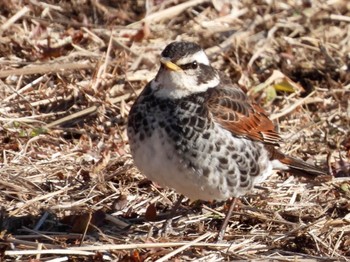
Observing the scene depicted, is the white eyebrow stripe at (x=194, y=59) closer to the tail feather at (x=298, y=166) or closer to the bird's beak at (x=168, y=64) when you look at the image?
the bird's beak at (x=168, y=64)

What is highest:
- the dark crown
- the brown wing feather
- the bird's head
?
the dark crown

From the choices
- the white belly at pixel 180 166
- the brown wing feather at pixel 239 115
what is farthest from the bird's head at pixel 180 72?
the white belly at pixel 180 166

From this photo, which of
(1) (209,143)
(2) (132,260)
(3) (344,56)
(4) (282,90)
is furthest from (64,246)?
(3) (344,56)

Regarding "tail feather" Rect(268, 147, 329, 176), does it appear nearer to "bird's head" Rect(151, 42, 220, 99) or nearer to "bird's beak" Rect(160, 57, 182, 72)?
"bird's head" Rect(151, 42, 220, 99)

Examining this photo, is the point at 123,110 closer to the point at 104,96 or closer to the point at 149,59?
the point at 104,96

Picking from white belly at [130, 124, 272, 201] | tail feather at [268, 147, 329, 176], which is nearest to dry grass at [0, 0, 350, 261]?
tail feather at [268, 147, 329, 176]

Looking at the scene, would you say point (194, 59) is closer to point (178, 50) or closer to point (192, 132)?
point (178, 50)

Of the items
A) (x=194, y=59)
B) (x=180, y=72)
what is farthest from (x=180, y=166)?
(x=194, y=59)

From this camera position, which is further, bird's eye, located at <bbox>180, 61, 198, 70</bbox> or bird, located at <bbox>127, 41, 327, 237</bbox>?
bird's eye, located at <bbox>180, 61, 198, 70</bbox>

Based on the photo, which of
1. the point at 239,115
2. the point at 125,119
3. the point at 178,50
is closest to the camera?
the point at 178,50
